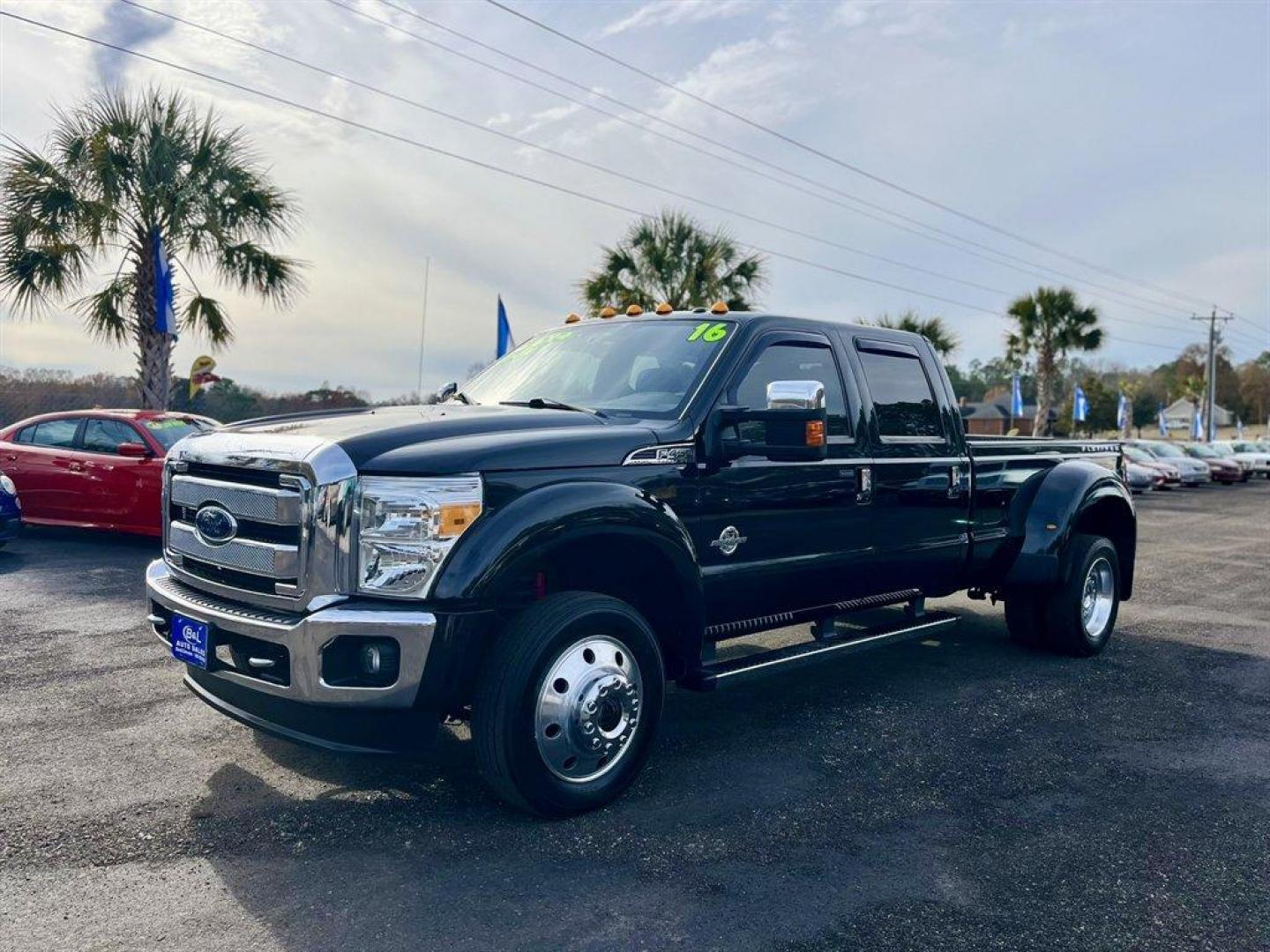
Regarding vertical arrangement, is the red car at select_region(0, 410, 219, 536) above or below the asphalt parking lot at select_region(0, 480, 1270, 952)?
above

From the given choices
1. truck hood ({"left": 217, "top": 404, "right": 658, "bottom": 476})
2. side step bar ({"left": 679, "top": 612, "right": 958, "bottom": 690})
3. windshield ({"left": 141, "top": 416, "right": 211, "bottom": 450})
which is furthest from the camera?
windshield ({"left": 141, "top": 416, "right": 211, "bottom": 450})

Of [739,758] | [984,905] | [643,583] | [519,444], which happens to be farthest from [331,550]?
[984,905]

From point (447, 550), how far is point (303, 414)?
1.35 metres

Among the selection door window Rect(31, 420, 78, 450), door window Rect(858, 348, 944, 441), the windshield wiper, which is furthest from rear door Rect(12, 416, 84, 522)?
door window Rect(858, 348, 944, 441)

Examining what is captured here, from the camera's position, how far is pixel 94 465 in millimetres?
11078

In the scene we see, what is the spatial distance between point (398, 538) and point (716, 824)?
5.29 feet

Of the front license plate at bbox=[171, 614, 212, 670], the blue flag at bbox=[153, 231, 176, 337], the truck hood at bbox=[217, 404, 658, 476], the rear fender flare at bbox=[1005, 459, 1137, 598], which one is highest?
the blue flag at bbox=[153, 231, 176, 337]

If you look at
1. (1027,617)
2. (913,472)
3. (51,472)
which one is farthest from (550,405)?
(51,472)

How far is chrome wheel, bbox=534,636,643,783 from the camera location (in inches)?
147

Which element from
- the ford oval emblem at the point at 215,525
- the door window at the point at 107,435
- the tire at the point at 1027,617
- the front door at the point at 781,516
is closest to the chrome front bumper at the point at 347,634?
the ford oval emblem at the point at 215,525

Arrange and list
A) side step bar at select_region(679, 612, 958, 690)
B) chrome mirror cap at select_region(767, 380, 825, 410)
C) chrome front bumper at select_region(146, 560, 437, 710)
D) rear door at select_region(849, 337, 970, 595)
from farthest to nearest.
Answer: rear door at select_region(849, 337, 970, 595) < side step bar at select_region(679, 612, 958, 690) < chrome mirror cap at select_region(767, 380, 825, 410) < chrome front bumper at select_region(146, 560, 437, 710)

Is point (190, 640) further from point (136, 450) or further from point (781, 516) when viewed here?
point (136, 450)

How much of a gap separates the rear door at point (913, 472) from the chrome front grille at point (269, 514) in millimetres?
2831

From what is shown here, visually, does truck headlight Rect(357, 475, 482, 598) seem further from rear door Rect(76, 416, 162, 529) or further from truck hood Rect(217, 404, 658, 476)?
rear door Rect(76, 416, 162, 529)
